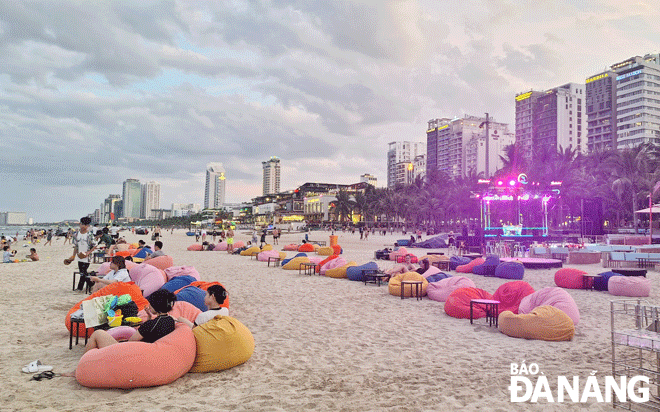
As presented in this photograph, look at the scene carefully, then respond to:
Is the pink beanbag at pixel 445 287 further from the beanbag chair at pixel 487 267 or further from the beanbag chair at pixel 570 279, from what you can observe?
the beanbag chair at pixel 487 267

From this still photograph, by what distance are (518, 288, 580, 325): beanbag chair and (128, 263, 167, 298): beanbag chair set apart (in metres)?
7.87

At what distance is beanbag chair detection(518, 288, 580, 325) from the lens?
23.3ft

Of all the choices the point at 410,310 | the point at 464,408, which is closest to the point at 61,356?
the point at 464,408

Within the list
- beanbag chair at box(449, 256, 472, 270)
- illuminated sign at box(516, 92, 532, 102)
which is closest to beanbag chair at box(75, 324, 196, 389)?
beanbag chair at box(449, 256, 472, 270)

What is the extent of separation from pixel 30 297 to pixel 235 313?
5.77 metres

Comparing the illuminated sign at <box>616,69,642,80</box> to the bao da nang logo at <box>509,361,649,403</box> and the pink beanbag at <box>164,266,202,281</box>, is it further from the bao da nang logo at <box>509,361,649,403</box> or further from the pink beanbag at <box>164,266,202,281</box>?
the pink beanbag at <box>164,266,202,281</box>

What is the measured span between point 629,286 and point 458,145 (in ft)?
466

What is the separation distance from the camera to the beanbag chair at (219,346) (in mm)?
4973

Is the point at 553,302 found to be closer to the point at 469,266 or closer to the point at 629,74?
the point at 469,266

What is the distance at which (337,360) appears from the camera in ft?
18.2

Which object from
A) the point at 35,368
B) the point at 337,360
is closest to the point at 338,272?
the point at 337,360

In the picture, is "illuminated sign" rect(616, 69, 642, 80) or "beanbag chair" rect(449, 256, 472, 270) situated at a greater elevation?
"illuminated sign" rect(616, 69, 642, 80)

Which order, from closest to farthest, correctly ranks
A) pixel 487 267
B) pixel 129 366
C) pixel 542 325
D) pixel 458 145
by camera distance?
pixel 129 366 → pixel 542 325 → pixel 487 267 → pixel 458 145

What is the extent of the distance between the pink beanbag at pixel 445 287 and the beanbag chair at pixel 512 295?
5.00ft
